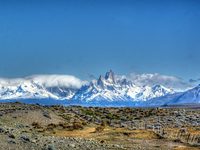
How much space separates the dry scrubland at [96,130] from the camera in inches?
2336

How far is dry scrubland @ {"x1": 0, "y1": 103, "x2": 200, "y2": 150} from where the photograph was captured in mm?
59325

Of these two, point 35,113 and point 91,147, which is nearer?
point 91,147

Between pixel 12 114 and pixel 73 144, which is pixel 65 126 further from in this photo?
pixel 73 144

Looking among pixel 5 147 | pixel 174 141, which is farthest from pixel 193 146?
pixel 5 147

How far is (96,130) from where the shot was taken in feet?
274

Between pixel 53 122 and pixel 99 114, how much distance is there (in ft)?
79.0

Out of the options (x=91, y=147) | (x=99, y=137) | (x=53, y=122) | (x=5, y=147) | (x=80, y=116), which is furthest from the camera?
(x=80, y=116)

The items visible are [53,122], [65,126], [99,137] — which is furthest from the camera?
[53,122]

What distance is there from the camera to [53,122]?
9388 centimetres

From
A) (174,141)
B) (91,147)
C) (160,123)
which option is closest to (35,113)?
(160,123)

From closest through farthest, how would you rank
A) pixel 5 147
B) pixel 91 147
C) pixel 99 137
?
1. pixel 5 147
2. pixel 91 147
3. pixel 99 137

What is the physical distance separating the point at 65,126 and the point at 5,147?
108ft

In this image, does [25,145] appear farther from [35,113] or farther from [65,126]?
[35,113]

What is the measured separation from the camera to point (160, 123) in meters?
98.9
